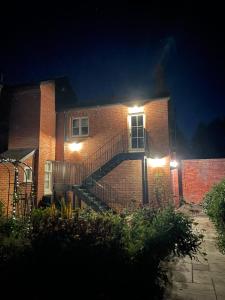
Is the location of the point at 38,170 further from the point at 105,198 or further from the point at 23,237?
the point at 23,237

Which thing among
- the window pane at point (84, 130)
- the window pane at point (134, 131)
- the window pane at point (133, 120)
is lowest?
the window pane at point (134, 131)

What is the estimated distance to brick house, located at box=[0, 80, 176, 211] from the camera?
528 inches

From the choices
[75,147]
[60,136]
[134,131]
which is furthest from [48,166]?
[134,131]

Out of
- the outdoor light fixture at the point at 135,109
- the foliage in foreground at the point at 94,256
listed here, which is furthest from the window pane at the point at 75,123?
the foliage in foreground at the point at 94,256

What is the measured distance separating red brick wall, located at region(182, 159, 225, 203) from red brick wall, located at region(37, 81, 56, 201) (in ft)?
29.7

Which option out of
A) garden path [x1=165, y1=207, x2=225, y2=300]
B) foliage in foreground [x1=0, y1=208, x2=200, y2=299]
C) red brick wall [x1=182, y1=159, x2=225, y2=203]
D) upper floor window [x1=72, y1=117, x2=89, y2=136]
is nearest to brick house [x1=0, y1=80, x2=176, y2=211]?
upper floor window [x1=72, y1=117, x2=89, y2=136]

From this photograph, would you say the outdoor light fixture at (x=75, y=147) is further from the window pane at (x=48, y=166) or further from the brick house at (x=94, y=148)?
the window pane at (x=48, y=166)

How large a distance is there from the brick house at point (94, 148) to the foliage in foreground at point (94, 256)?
7498mm

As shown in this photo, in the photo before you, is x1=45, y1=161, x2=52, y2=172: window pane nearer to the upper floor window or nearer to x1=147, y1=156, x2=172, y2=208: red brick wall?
the upper floor window

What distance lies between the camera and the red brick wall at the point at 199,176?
1580 centimetres

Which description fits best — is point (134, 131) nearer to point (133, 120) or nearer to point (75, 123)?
point (133, 120)

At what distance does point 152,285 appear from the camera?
4438 millimetres

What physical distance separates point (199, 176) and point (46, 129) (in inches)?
411

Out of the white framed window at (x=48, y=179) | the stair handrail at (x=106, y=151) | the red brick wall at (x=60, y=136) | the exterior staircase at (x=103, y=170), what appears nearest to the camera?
the exterior staircase at (x=103, y=170)
